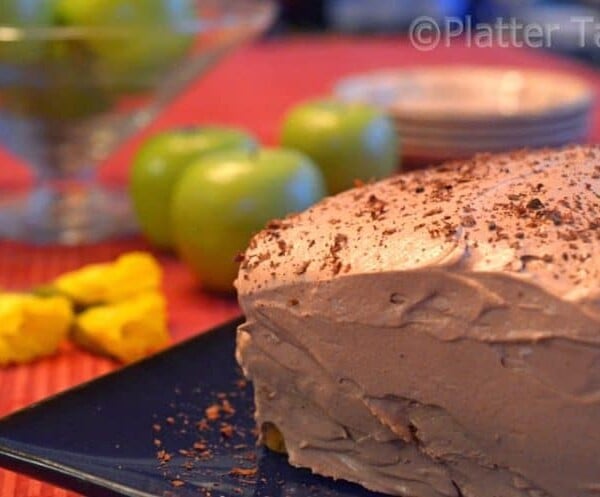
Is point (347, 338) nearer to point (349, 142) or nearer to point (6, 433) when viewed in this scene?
point (6, 433)

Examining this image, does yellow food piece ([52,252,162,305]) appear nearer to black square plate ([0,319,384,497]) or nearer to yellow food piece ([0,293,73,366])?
yellow food piece ([0,293,73,366])

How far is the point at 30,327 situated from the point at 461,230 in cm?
57

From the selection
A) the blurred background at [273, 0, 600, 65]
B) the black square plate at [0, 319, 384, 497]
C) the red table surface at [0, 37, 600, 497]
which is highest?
the black square plate at [0, 319, 384, 497]

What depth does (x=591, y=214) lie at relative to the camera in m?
0.91

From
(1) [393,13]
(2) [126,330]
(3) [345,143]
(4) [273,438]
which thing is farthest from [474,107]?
(1) [393,13]

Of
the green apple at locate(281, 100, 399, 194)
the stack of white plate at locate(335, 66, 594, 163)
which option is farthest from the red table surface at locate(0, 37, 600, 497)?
the green apple at locate(281, 100, 399, 194)

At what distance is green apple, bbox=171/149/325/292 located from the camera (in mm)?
1403

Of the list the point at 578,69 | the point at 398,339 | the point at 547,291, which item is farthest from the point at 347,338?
the point at 578,69

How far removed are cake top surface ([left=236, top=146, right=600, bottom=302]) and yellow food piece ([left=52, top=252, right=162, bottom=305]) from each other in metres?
0.38

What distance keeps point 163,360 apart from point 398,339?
34 centimetres

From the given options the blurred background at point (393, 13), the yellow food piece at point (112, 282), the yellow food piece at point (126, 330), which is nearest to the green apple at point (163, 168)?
the yellow food piece at point (112, 282)

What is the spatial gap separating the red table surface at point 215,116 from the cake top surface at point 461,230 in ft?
0.96

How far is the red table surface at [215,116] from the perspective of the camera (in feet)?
4.03

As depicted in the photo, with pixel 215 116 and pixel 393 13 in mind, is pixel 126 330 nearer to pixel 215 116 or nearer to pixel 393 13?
pixel 215 116
